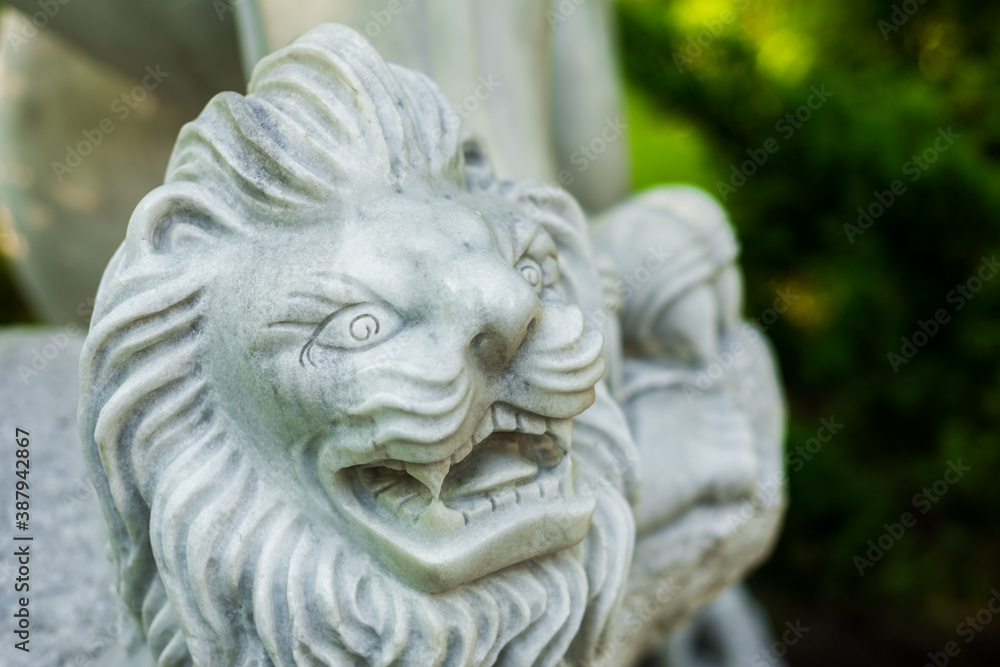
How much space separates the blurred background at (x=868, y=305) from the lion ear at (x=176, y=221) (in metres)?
1.52

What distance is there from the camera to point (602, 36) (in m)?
1.54

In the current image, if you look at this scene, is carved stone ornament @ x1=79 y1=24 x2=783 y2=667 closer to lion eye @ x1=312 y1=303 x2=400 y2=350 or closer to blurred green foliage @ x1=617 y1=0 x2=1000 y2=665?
lion eye @ x1=312 y1=303 x2=400 y2=350

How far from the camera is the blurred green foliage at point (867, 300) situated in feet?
7.12

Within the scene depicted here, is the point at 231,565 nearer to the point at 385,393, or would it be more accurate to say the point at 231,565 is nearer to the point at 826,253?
the point at 385,393

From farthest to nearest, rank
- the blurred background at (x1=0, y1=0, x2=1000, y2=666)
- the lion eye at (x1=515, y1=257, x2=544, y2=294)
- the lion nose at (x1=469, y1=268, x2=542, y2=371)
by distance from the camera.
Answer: the blurred background at (x1=0, y1=0, x2=1000, y2=666)
the lion eye at (x1=515, y1=257, x2=544, y2=294)
the lion nose at (x1=469, y1=268, x2=542, y2=371)

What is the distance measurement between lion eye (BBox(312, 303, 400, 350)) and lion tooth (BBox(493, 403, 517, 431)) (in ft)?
0.34

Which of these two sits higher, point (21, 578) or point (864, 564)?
point (21, 578)

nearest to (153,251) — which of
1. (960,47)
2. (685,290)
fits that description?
(685,290)

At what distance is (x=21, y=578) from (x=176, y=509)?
1.46 feet

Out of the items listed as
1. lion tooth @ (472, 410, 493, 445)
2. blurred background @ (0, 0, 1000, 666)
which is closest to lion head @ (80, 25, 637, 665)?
lion tooth @ (472, 410, 493, 445)

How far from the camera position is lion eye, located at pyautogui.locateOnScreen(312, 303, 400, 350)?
728 millimetres

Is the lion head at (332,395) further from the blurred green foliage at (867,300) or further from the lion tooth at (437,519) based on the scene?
the blurred green foliage at (867,300)

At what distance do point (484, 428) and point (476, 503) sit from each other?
0.06 metres

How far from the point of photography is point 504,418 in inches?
→ 30.3
